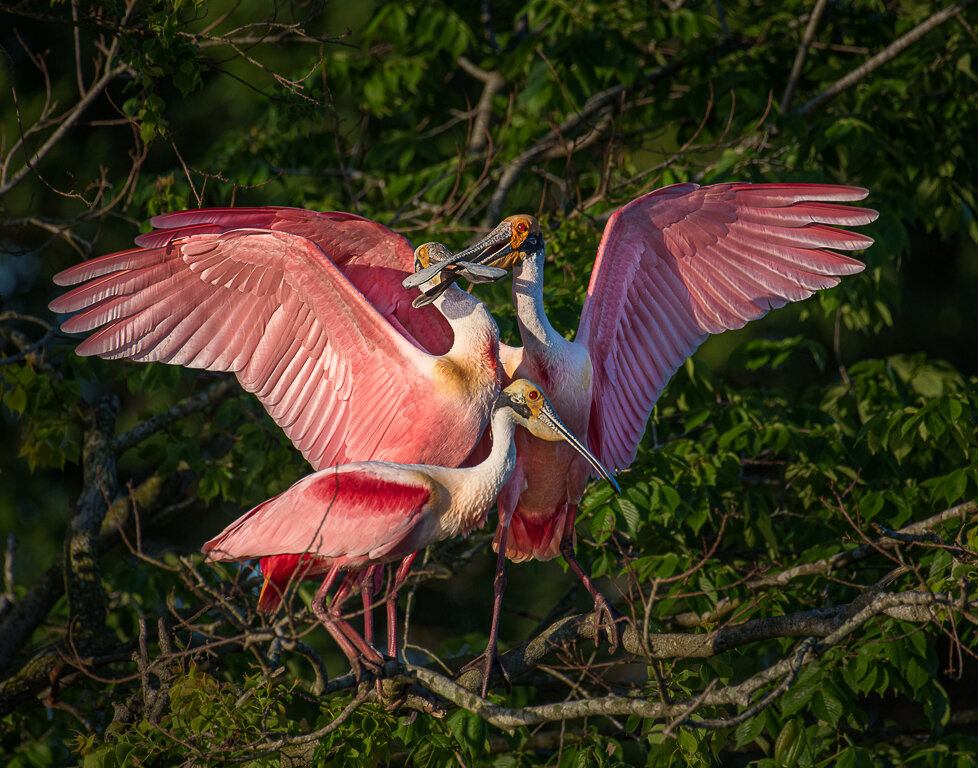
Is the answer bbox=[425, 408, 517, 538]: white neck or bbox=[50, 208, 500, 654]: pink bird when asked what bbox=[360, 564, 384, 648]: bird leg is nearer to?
bbox=[50, 208, 500, 654]: pink bird

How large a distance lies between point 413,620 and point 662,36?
14.4 feet

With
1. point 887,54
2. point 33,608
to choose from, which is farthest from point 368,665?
point 887,54

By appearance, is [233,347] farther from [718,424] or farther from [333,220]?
[718,424]

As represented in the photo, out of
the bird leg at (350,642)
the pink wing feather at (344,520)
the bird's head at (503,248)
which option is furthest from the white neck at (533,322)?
the bird leg at (350,642)

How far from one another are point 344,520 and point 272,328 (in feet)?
3.84

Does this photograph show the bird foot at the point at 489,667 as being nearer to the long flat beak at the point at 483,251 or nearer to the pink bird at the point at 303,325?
the pink bird at the point at 303,325

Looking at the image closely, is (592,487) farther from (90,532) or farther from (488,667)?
(90,532)

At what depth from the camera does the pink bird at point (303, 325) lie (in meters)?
4.36

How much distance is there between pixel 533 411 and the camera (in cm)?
426

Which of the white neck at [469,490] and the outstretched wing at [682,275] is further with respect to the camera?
the outstretched wing at [682,275]

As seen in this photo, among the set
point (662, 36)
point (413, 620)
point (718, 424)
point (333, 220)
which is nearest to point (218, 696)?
point (333, 220)

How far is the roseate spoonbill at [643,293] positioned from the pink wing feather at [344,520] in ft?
2.71

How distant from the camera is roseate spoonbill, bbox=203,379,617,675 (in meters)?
3.77

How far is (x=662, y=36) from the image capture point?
20.6 feet
